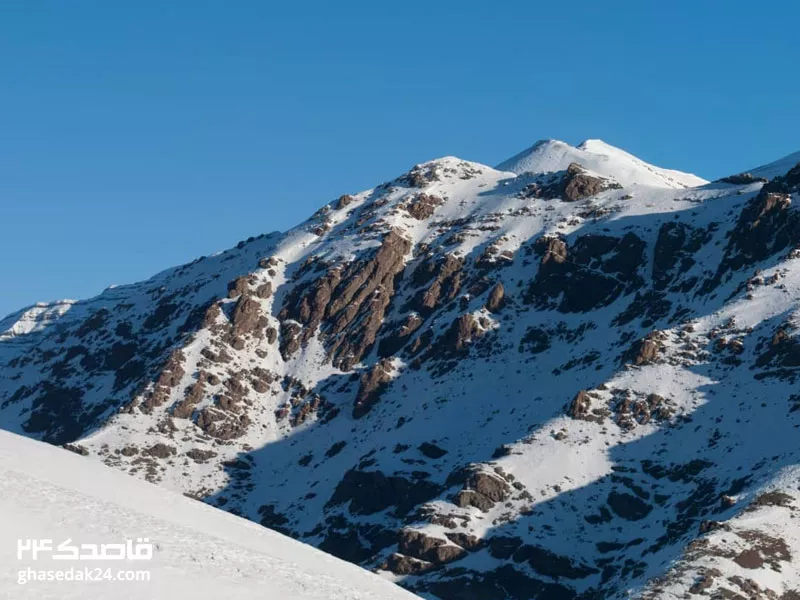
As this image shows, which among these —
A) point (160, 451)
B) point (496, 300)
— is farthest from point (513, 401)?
point (160, 451)

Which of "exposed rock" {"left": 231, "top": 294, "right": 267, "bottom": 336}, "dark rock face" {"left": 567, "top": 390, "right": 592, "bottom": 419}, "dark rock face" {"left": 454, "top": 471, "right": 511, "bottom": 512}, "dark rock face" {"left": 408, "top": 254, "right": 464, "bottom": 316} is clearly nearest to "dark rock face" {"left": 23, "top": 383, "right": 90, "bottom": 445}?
"exposed rock" {"left": 231, "top": 294, "right": 267, "bottom": 336}

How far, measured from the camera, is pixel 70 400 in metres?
191

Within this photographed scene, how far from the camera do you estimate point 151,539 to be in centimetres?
3972

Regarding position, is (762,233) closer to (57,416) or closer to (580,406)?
(580,406)

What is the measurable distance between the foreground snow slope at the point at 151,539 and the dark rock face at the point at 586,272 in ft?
401

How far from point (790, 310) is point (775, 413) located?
68.4 ft

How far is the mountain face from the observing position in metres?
111

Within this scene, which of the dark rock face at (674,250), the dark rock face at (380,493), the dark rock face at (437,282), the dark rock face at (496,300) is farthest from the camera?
the dark rock face at (437,282)

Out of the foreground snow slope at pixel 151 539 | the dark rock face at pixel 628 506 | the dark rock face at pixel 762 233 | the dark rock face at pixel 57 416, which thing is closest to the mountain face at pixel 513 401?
the dark rock face at pixel 628 506

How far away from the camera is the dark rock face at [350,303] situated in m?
178

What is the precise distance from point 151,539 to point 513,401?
4292 inches

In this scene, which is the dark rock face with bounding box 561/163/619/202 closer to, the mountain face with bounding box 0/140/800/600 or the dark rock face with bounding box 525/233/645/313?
the mountain face with bounding box 0/140/800/600

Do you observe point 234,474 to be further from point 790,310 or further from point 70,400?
point 790,310

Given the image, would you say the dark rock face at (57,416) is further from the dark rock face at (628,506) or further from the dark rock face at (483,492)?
the dark rock face at (628,506)
